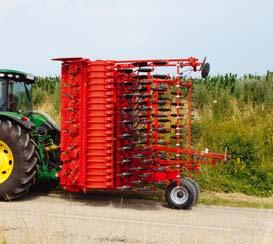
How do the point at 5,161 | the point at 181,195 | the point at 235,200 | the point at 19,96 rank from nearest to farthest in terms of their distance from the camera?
the point at 181,195, the point at 5,161, the point at 19,96, the point at 235,200

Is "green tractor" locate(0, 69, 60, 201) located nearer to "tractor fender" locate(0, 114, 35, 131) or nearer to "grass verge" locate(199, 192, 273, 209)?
"tractor fender" locate(0, 114, 35, 131)

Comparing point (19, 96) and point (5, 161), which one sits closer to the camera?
point (5, 161)

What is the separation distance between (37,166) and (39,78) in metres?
12.8

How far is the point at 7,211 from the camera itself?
28.6 feet

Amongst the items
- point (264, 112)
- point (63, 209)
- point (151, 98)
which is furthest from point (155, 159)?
point (264, 112)

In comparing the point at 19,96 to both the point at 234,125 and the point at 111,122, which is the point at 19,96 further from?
the point at 234,125

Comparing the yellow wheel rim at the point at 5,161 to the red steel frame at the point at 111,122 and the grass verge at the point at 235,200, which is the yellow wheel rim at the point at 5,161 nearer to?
the red steel frame at the point at 111,122

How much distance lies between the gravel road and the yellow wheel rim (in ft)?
1.64

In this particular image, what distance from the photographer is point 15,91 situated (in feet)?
35.0

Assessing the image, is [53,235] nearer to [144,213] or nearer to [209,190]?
[144,213]

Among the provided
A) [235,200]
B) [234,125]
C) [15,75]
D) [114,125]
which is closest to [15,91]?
[15,75]

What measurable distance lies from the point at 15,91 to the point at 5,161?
1435 mm

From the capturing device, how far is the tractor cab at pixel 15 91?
10.4 meters

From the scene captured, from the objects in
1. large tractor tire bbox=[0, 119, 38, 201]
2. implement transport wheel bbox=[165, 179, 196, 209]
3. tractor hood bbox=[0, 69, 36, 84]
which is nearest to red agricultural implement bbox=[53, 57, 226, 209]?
implement transport wheel bbox=[165, 179, 196, 209]
